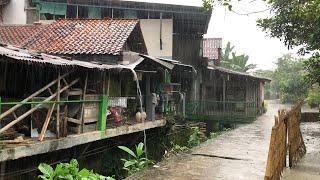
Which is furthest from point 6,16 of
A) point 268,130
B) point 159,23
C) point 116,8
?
point 268,130

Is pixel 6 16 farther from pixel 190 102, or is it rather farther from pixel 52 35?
pixel 190 102

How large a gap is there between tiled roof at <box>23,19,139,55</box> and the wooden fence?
7.55m

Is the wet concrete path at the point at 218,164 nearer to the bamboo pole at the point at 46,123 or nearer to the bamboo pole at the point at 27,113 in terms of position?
the bamboo pole at the point at 46,123

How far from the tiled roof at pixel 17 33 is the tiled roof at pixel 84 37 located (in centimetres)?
57

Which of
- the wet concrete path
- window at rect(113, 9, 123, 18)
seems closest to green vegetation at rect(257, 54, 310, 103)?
window at rect(113, 9, 123, 18)

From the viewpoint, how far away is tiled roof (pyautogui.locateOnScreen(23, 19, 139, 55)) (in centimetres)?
1441

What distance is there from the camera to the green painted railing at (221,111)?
69.7 feet

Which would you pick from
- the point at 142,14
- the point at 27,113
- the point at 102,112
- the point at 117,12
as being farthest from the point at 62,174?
the point at 142,14

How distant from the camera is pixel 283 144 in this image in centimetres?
703

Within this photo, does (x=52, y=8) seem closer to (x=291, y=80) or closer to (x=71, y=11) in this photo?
(x=71, y=11)

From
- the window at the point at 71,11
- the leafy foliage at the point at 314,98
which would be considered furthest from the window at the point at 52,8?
the leafy foliage at the point at 314,98

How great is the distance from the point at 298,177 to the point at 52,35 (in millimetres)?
12154

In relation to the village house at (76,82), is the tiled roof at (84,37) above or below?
above

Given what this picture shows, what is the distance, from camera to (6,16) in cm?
2173
